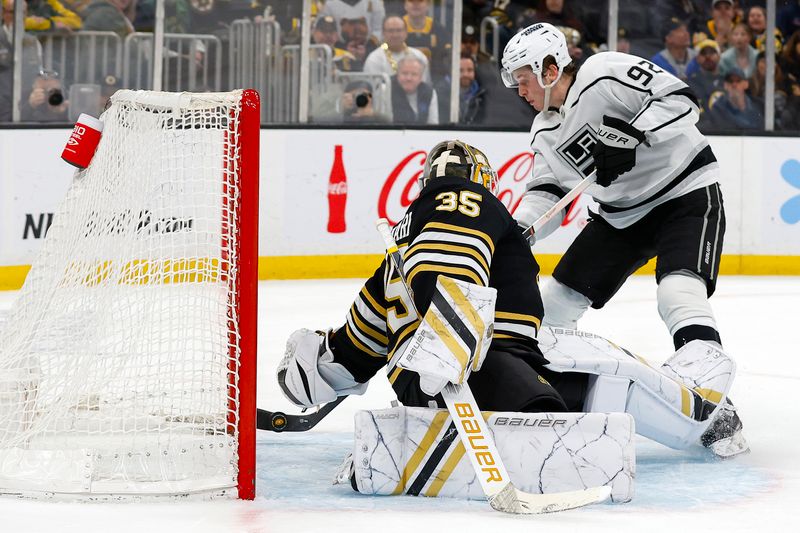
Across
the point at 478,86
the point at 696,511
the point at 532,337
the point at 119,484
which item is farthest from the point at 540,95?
the point at 478,86

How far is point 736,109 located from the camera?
726cm

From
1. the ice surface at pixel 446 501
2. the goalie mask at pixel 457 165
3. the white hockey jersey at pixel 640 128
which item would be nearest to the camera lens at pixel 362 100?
the ice surface at pixel 446 501

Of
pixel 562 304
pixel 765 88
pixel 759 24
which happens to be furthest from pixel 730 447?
pixel 759 24

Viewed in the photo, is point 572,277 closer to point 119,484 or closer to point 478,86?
point 119,484

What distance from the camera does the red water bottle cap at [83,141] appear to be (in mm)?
2510

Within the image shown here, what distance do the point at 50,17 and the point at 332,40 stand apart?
4.51 feet

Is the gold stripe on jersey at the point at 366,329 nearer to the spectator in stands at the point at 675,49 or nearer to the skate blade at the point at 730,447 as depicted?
the skate blade at the point at 730,447

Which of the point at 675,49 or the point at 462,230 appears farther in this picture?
the point at 675,49

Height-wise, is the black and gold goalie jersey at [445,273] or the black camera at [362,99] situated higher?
the black camera at [362,99]

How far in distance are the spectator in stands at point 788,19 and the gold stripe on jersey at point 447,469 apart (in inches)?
221

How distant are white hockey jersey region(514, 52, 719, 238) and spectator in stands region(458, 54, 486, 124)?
3.57 metres

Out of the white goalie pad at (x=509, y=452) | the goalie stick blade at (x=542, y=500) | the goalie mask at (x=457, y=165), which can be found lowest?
the goalie stick blade at (x=542, y=500)

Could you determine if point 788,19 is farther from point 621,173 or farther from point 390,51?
point 621,173

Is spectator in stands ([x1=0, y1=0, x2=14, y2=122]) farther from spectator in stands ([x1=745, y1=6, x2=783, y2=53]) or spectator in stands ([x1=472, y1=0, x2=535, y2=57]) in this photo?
spectator in stands ([x1=745, y1=6, x2=783, y2=53])
